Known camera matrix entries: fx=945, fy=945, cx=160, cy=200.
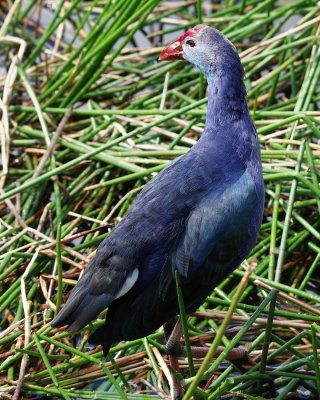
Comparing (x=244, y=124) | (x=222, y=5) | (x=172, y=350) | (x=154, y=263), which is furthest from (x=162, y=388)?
(x=222, y=5)

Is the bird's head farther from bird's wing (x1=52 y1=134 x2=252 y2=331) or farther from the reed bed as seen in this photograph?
A: the reed bed

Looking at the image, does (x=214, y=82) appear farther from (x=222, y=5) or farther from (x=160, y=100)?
(x=222, y=5)

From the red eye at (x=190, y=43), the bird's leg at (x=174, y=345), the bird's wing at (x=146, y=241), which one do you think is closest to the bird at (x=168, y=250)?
the bird's wing at (x=146, y=241)

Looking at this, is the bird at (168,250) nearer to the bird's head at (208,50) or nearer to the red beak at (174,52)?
the bird's head at (208,50)

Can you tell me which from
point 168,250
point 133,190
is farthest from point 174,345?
point 133,190

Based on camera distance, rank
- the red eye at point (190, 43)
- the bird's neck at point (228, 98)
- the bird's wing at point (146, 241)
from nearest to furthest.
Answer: the bird's wing at point (146, 241) → the bird's neck at point (228, 98) → the red eye at point (190, 43)

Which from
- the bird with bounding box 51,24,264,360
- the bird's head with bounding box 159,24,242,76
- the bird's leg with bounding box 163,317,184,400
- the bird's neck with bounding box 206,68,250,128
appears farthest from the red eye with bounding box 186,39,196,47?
the bird's leg with bounding box 163,317,184,400
